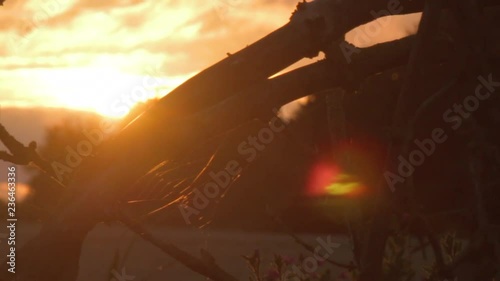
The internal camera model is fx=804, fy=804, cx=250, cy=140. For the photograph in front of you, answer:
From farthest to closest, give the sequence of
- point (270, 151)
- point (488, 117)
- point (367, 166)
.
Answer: point (270, 151) < point (367, 166) < point (488, 117)

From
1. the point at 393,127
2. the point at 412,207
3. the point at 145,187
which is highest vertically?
the point at 145,187

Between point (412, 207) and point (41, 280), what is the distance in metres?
1.13

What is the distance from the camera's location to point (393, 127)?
2.04 metres

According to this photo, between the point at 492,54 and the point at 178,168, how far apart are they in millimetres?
1113

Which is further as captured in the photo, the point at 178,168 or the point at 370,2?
the point at 178,168

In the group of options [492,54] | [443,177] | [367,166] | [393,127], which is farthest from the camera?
[443,177]

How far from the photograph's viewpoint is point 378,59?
112 inches

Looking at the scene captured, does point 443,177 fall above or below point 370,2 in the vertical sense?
above

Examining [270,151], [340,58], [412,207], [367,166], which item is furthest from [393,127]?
[270,151]

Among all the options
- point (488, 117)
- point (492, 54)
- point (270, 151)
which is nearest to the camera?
point (492, 54)

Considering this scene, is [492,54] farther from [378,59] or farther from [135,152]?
[135,152]

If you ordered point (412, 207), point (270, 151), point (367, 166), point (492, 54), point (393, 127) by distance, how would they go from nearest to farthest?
point (393, 127), point (412, 207), point (492, 54), point (367, 166), point (270, 151)

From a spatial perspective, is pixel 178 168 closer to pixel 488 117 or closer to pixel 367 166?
pixel 488 117

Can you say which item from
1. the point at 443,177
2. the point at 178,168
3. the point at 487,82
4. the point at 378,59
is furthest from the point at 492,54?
the point at 443,177
